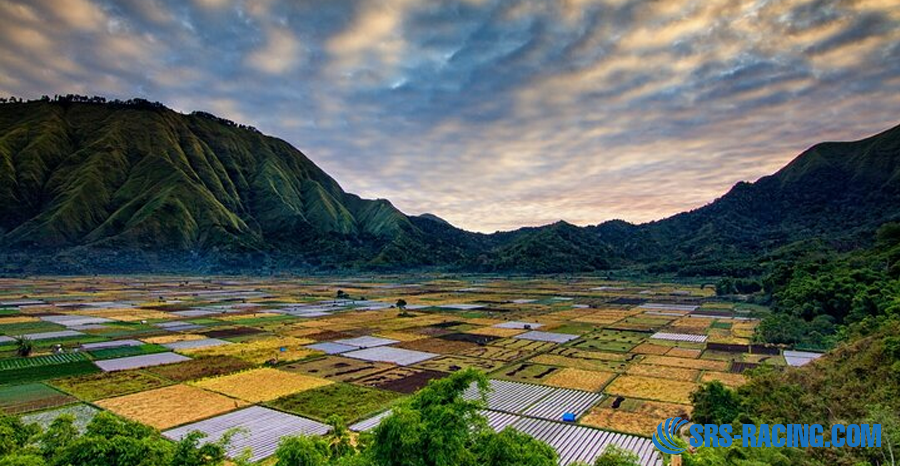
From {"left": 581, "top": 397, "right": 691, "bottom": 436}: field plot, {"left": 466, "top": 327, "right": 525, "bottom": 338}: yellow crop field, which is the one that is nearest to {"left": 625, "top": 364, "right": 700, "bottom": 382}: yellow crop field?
{"left": 581, "top": 397, "right": 691, "bottom": 436}: field plot

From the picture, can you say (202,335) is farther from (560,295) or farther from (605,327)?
(560,295)

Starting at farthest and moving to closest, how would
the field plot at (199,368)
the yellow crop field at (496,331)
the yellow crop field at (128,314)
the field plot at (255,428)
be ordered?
the yellow crop field at (128,314) < the yellow crop field at (496,331) < the field plot at (199,368) < the field plot at (255,428)

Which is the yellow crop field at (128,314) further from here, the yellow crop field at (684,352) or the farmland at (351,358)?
the yellow crop field at (684,352)

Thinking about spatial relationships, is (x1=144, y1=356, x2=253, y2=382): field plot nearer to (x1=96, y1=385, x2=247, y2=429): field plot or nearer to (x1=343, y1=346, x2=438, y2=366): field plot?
(x1=96, y1=385, x2=247, y2=429): field plot

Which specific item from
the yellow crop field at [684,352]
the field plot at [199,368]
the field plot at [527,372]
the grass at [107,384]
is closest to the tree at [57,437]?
the grass at [107,384]

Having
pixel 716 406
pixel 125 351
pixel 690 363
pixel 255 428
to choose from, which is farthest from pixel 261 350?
pixel 690 363

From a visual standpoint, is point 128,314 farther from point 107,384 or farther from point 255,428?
point 255,428
